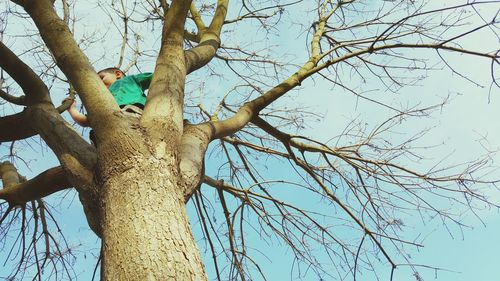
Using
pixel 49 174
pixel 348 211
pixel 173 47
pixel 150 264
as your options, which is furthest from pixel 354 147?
pixel 150 264

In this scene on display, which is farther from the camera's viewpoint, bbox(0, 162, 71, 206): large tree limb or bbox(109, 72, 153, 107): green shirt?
bbox(109, 72, 153, 107): green shirt

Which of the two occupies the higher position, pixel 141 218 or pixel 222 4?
pixel 222 4

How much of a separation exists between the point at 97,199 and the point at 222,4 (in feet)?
7.50

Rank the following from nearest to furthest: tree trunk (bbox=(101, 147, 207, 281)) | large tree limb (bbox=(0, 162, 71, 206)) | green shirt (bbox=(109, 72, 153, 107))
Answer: tree trunk (bbox=(101, 147, 207, 281)), large tree limb (bbox=(0, 162, 71, 206)), green shirt (bbox=(109, 72, 153, 107))

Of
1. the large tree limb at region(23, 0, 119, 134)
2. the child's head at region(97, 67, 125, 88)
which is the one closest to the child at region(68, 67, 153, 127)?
the child's head at region(97, 67, 125, 88)

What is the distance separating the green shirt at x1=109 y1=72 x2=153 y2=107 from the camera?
292cm

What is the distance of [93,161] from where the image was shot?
206 cm

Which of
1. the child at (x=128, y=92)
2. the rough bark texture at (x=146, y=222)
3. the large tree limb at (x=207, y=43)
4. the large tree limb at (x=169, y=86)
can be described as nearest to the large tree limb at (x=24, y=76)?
the child at (x=128, y=92)

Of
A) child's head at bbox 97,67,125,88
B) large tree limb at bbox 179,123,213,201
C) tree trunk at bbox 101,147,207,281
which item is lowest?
tree trunk at bbox 101,147,207,281

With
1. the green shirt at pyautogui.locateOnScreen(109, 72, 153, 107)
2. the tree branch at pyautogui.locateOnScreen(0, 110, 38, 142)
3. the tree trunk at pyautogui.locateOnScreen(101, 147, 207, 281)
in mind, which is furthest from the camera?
the green shirt at pyautogui.locateOnScreen(109, 72, 153, 107)

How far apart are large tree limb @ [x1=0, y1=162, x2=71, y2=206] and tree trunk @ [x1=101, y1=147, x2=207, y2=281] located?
20.7 inches

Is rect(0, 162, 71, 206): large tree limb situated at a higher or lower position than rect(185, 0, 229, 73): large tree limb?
lower

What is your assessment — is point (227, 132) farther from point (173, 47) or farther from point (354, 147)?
point (354, 147)

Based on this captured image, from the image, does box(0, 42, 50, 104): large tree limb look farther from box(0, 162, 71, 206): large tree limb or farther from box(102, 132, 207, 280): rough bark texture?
box(102, 132, 207, 280): rough bark texture
